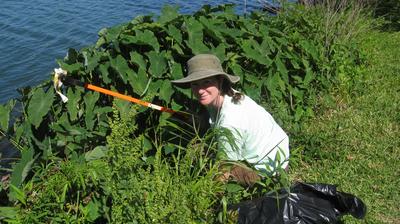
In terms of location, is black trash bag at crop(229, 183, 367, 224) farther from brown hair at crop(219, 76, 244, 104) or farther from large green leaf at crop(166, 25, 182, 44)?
large green leaf at crop(166, 25, 182, 44)

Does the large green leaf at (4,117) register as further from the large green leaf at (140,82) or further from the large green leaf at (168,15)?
the large green leaf at (168,15)

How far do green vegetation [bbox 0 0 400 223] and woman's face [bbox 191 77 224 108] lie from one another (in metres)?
0.22

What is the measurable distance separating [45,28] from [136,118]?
22.6ft

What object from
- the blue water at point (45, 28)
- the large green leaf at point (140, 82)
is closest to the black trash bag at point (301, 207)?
the large green leaf at point (140, 82)

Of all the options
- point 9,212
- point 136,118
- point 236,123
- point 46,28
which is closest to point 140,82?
point 136,118

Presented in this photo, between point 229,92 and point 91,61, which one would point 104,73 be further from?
point 229,92

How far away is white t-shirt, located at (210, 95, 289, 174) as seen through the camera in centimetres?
300

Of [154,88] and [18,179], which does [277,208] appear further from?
[18,179]

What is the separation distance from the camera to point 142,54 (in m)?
3.76

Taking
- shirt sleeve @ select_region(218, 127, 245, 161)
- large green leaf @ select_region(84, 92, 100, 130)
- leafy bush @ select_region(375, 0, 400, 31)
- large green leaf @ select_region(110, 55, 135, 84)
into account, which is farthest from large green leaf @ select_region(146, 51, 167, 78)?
leafy bush @ select_region(375, 0, 400, 31)

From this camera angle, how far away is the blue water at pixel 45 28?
770 cm

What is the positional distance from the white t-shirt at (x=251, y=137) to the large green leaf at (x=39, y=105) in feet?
3.88

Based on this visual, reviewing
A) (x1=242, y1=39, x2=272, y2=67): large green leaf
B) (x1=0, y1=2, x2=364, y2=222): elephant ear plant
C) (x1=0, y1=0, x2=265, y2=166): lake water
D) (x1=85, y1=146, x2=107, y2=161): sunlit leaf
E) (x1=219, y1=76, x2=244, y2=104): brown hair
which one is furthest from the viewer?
(x1=0, y1=0, x2=265, y2=166): lake water

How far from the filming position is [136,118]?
3.61m
